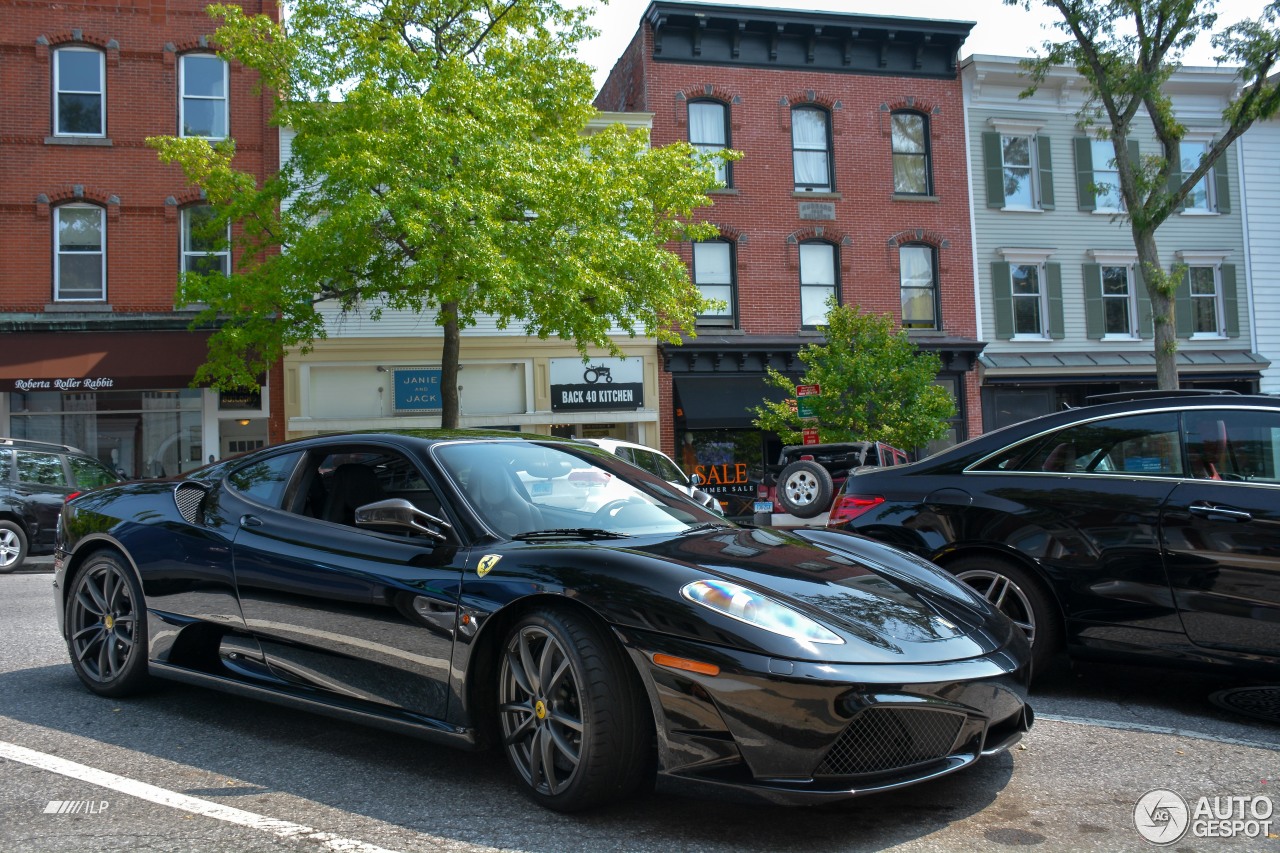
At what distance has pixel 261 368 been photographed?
18.5 m

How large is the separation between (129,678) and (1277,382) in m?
27.8

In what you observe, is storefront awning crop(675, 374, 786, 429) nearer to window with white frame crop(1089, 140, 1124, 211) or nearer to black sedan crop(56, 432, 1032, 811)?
window with white frame crop(1089, 140, 1124, 211)

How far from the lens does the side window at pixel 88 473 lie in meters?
14.2

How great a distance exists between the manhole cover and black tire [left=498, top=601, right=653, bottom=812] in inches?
117

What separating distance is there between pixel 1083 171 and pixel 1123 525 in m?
22.7

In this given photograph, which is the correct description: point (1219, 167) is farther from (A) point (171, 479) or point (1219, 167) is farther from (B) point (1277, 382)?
(A) point (171, 479)

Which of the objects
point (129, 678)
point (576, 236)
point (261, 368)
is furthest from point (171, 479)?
point (261, 368)

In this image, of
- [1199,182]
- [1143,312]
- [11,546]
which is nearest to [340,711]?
[11,546]

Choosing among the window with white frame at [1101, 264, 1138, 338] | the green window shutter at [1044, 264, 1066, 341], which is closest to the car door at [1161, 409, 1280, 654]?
the green window shutter at [1044, 264, 1066, 341]

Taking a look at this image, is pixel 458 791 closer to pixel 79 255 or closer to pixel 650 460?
pixel 650 460

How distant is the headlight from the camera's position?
10.3 ft

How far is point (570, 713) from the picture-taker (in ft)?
10.8

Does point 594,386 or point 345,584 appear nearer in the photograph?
point 345,584

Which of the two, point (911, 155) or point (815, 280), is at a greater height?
point (911, 155)
